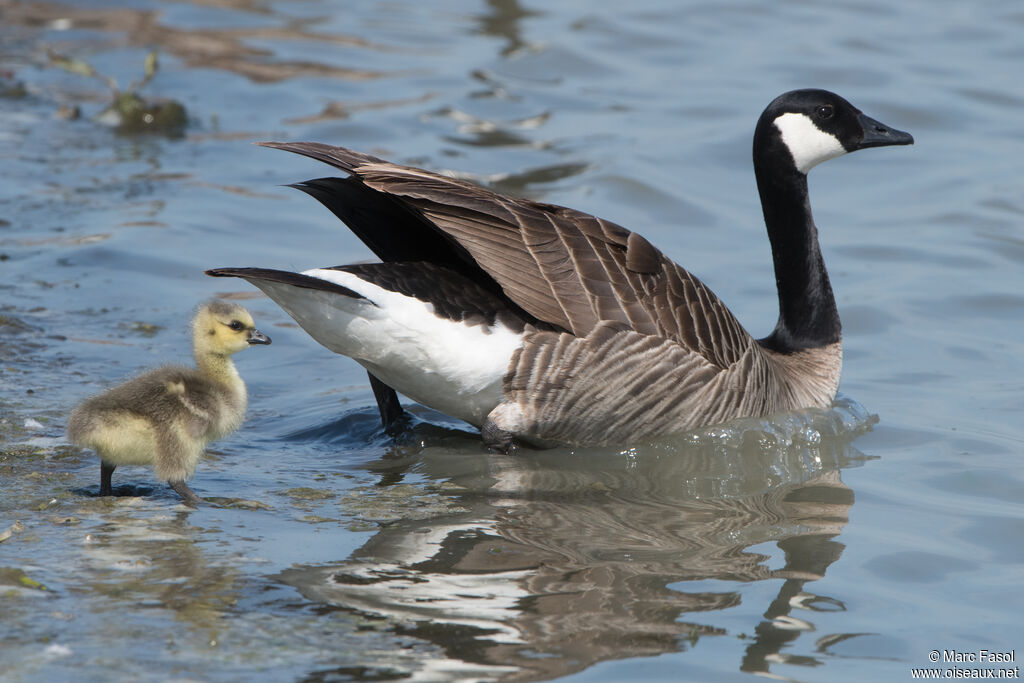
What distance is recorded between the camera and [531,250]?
5.47m

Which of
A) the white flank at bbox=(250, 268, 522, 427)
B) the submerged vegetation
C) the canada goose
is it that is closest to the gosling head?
the canada goose

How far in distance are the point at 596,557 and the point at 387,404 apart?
183 centimetres

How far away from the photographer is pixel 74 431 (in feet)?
15.0

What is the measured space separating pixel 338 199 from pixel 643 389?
167 centimetres

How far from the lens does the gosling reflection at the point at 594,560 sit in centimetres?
393

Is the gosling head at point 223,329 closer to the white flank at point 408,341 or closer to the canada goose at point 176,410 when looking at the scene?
the canada goose at point 176,410

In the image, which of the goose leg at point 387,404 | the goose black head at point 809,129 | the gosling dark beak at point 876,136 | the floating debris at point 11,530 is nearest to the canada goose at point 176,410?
the floating debris at point 11,530

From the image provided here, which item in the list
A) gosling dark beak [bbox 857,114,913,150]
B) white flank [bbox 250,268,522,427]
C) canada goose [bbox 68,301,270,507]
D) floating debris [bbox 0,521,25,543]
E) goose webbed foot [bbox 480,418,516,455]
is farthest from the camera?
gosling dark beak [bbox 857,114,913,150]

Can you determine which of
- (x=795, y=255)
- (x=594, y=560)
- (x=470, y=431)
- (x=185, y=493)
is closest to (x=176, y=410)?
(x=185, y=493)

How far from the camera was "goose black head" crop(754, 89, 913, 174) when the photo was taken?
680 cm

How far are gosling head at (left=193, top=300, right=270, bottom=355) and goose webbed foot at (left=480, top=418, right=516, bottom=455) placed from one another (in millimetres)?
1282

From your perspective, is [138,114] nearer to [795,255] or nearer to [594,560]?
[795,255]

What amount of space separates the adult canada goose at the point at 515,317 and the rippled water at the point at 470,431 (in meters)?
0.23

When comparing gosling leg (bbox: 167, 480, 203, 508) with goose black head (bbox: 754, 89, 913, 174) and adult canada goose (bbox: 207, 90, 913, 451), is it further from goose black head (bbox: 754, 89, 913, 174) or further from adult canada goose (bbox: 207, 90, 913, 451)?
goose black head (bbox: 754, 89, 913, 174)
